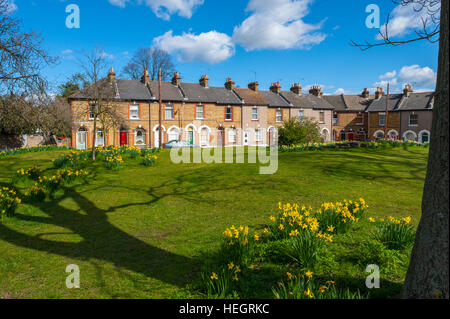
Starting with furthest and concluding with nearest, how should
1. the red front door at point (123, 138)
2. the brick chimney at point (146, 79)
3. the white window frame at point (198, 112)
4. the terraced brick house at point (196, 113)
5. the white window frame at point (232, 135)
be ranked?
the white window frame at point (232, 135), the white window frame at point (198, 112), the brick chimney at point (146, 79), the red front door at point (123, 138), the terraced brick house at point (196, 113)

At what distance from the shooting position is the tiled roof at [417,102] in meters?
41.5

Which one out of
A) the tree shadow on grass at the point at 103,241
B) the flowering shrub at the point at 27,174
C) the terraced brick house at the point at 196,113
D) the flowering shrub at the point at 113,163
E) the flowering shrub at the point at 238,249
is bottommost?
the tree shadow on grass at the point at 103,241

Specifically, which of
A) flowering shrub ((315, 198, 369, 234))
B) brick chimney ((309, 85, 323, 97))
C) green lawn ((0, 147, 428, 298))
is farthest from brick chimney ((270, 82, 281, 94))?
flowering shrub ((315, 198, 369, 234))

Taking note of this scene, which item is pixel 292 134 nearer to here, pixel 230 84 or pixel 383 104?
pixel 230 84

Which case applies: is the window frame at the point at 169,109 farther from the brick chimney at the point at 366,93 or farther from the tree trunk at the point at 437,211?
the brick chimney at the point at 366,93

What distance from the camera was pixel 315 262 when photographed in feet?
14.9

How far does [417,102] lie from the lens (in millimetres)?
42781

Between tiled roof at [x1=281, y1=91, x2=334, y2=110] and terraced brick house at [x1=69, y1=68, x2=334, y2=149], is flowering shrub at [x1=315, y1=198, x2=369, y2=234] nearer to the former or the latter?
terraced brick house at [x1=69, y1=68, x2=334, y2=149]

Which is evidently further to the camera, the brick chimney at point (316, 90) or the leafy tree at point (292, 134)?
the brick chimney at point (316, 90)

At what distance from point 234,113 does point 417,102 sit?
90.2ft

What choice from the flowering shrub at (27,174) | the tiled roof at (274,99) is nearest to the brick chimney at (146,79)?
the tiled roof at (274,99)

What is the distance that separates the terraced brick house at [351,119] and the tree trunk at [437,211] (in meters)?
48.7

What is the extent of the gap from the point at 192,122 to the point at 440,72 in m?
34.6

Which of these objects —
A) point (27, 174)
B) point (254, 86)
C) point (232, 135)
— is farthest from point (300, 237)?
point (254, 86)
